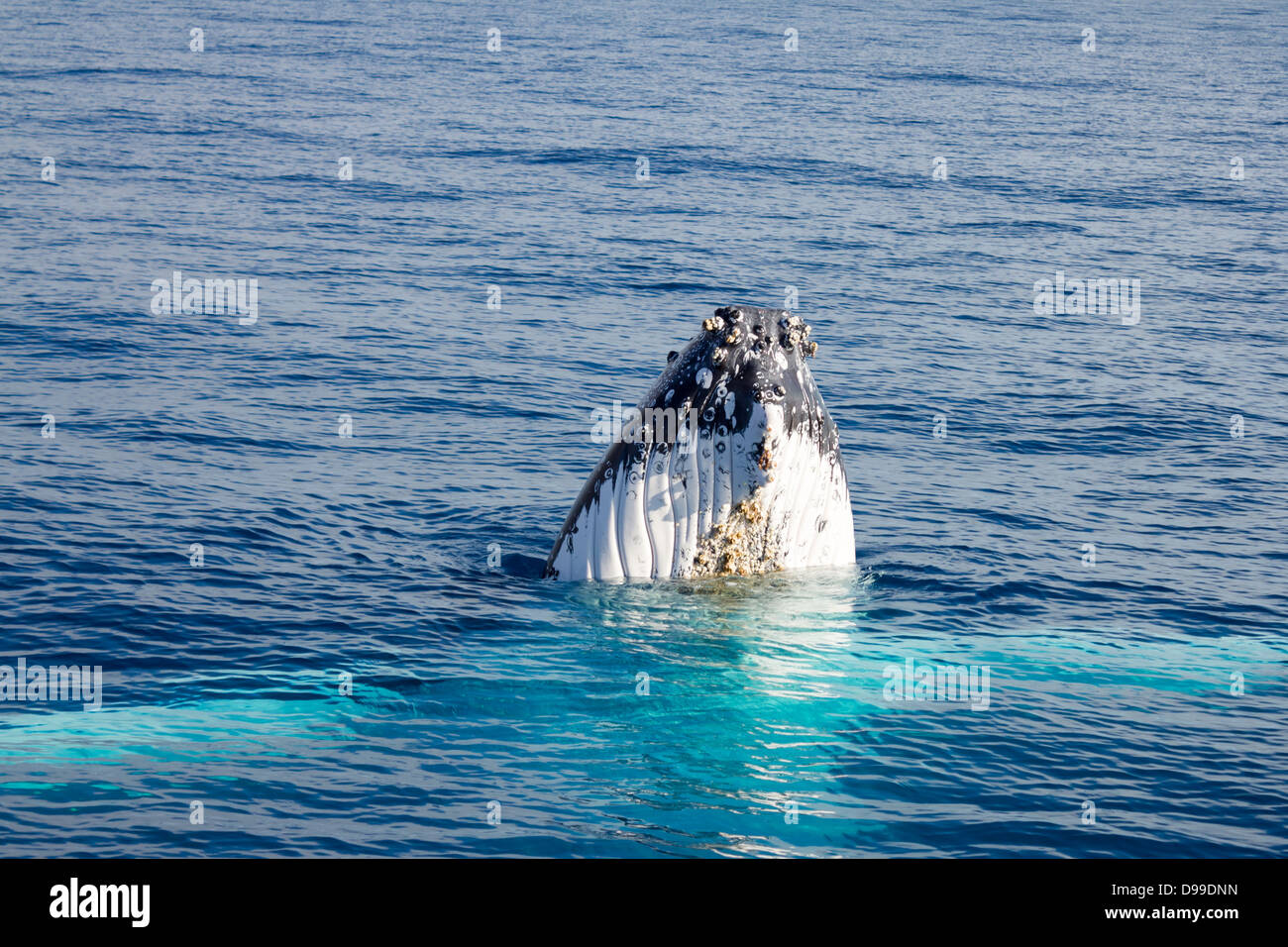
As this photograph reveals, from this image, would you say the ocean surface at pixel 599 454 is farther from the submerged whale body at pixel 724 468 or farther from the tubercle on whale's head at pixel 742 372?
the tubercle on whale's head at pixel 742 372

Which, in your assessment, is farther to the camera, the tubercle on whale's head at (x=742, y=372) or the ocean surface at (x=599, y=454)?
the tubercle on whale's head at (x=742, y=372)

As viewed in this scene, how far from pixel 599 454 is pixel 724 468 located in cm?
1136

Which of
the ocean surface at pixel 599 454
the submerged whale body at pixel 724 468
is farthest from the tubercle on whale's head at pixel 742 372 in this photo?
the ocean surface at pixel 599 454

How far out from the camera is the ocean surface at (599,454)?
1359 cm

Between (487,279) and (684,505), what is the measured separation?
2343 centimetres

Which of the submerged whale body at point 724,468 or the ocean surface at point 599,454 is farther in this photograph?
the submerged whale body at point 724,468

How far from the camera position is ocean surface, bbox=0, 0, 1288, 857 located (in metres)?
13.6

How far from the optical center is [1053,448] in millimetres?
28062

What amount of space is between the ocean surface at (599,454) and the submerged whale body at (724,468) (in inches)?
17.2

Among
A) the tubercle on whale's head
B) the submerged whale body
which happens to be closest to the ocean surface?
the submerged whale body

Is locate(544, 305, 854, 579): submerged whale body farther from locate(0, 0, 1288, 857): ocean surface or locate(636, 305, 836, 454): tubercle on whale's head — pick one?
locate(0, 0, 1288, 857): ocean surface

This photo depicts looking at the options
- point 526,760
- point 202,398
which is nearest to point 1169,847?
point 526,760

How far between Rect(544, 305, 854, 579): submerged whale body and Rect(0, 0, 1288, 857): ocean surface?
17.2 inches

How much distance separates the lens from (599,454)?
87.9 ft
